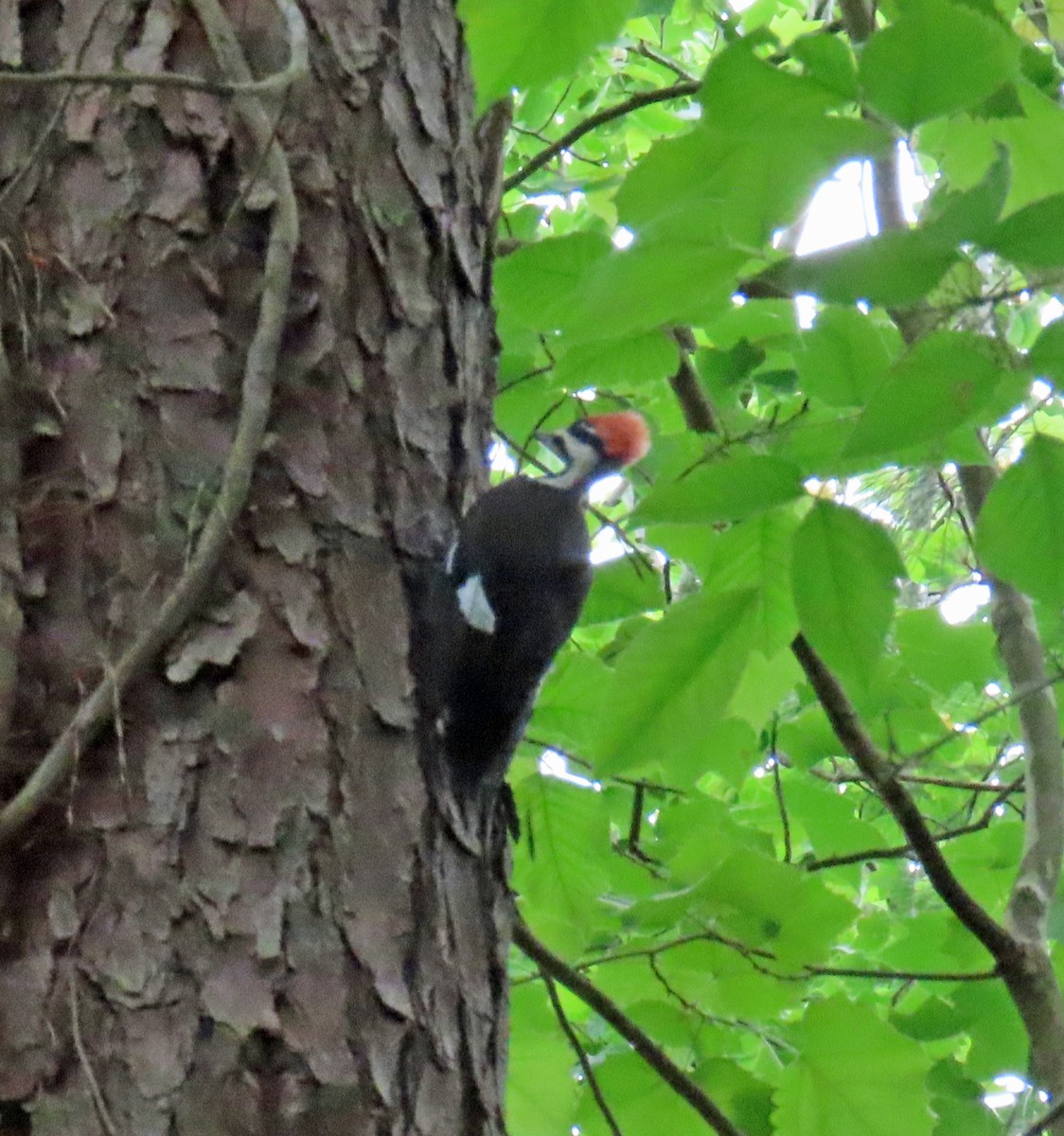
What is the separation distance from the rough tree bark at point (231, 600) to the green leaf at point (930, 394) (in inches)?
18.6

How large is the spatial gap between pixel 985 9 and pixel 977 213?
0.90 ft

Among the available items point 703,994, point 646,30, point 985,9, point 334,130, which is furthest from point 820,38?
point 646,30

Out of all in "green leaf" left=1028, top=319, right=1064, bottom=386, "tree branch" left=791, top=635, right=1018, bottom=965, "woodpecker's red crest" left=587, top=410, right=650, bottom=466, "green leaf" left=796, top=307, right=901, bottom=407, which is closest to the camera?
"green leaf" left=1028, top=319, right=1064, bottom=386

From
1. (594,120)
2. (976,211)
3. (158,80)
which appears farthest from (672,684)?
(594,120)

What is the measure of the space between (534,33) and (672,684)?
507 mm

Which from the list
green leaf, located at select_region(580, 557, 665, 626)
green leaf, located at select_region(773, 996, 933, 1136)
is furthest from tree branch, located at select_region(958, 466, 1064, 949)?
green leaf, located at select_region(580, 557, 665, 626)

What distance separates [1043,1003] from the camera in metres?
1.55

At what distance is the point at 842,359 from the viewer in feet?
3.68

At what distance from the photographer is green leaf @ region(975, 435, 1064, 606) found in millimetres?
955

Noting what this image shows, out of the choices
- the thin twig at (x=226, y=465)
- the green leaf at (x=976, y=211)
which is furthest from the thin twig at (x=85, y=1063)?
the green leaf at (x=976, y=211)

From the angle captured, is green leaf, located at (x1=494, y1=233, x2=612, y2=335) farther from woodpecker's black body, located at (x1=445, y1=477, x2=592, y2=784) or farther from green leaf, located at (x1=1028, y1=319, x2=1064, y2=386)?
green leaf, located at (x1=1028, y1=319, x2=1064, y2=386)

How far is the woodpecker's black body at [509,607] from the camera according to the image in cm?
126

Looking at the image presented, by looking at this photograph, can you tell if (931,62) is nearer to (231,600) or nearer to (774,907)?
(231,600)

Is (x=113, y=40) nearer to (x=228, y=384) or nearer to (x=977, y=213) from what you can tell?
(x=228, y=384)
